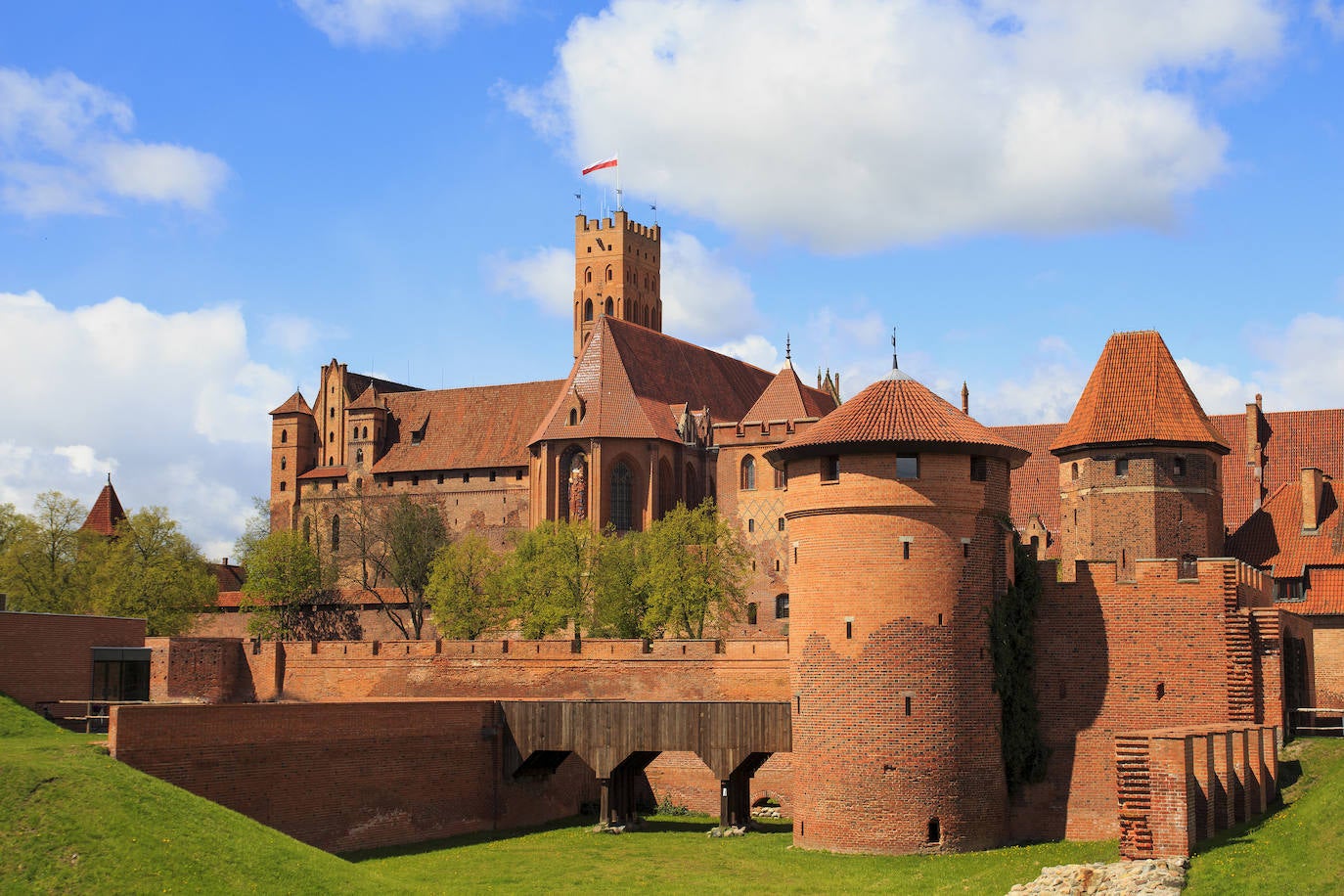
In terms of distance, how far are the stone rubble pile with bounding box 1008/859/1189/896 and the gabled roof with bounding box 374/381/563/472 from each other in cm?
6564

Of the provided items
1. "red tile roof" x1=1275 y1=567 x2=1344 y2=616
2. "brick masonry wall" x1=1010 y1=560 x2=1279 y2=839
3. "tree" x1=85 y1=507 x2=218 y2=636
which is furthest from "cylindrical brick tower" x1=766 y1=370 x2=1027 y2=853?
"tree" x1=85 y1=507 x2=218 y2=636

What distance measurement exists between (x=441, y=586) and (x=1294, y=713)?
38.3m

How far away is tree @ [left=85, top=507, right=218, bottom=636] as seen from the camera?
69188 mm

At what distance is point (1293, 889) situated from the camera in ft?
79.1

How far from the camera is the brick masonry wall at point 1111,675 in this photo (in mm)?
35969

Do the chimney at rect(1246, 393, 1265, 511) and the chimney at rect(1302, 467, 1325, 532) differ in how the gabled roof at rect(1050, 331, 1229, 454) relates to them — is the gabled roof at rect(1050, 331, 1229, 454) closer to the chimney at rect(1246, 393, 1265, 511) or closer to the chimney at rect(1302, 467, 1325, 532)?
the chimney at rect(1302, 467, 1325, 532)

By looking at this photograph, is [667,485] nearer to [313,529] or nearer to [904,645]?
[313,529]

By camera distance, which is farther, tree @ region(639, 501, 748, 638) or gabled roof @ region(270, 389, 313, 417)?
gabled roof @ region(270, 389, 313, 417)

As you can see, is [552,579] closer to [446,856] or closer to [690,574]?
[690,574]

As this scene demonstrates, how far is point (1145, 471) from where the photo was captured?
46750mm

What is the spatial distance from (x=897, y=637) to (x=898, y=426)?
459 cm

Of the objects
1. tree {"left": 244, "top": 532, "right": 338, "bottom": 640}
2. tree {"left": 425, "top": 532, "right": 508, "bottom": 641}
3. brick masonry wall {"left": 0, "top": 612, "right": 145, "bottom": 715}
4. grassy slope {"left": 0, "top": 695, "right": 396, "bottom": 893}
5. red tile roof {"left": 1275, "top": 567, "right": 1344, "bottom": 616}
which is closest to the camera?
grassy slope {"left": 0, "top": 695, "right": 396, "bottom": 893}

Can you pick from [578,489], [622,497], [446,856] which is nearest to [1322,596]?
[446,856]

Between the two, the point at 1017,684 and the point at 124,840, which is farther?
the point at 1017,684
